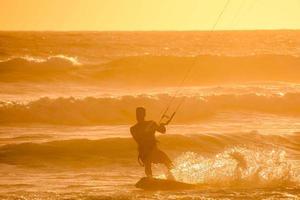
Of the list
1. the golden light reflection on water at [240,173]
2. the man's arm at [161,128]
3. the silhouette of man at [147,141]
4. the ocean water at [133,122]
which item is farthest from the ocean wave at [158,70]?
the man's arm at [161,128]

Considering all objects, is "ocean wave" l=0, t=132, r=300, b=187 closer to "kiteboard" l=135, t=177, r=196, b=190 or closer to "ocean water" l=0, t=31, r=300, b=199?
"ocean water" l=0, t=31, r=300, b=199

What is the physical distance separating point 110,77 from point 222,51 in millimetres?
15593

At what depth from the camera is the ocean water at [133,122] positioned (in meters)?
16.3

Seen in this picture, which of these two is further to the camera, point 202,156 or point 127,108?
point 127,108

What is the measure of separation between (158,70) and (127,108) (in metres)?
12.8

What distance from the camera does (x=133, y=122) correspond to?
2878cm

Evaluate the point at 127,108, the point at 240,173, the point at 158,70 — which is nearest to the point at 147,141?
the point at 240,173

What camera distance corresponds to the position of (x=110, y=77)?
1606 inches

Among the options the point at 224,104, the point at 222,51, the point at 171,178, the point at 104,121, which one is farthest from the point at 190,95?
the point at 222,51

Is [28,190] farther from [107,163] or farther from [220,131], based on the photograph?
[220,131]

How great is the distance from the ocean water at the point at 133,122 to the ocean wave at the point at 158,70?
0.06m

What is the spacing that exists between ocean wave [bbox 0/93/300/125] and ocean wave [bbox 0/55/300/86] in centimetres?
772

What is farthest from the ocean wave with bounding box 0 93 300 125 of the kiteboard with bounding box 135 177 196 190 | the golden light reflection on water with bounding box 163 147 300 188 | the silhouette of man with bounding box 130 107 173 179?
the kiteboard with bounding box 135 177 196 190

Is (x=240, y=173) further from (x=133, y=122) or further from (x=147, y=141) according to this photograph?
(x=133, y=122)
